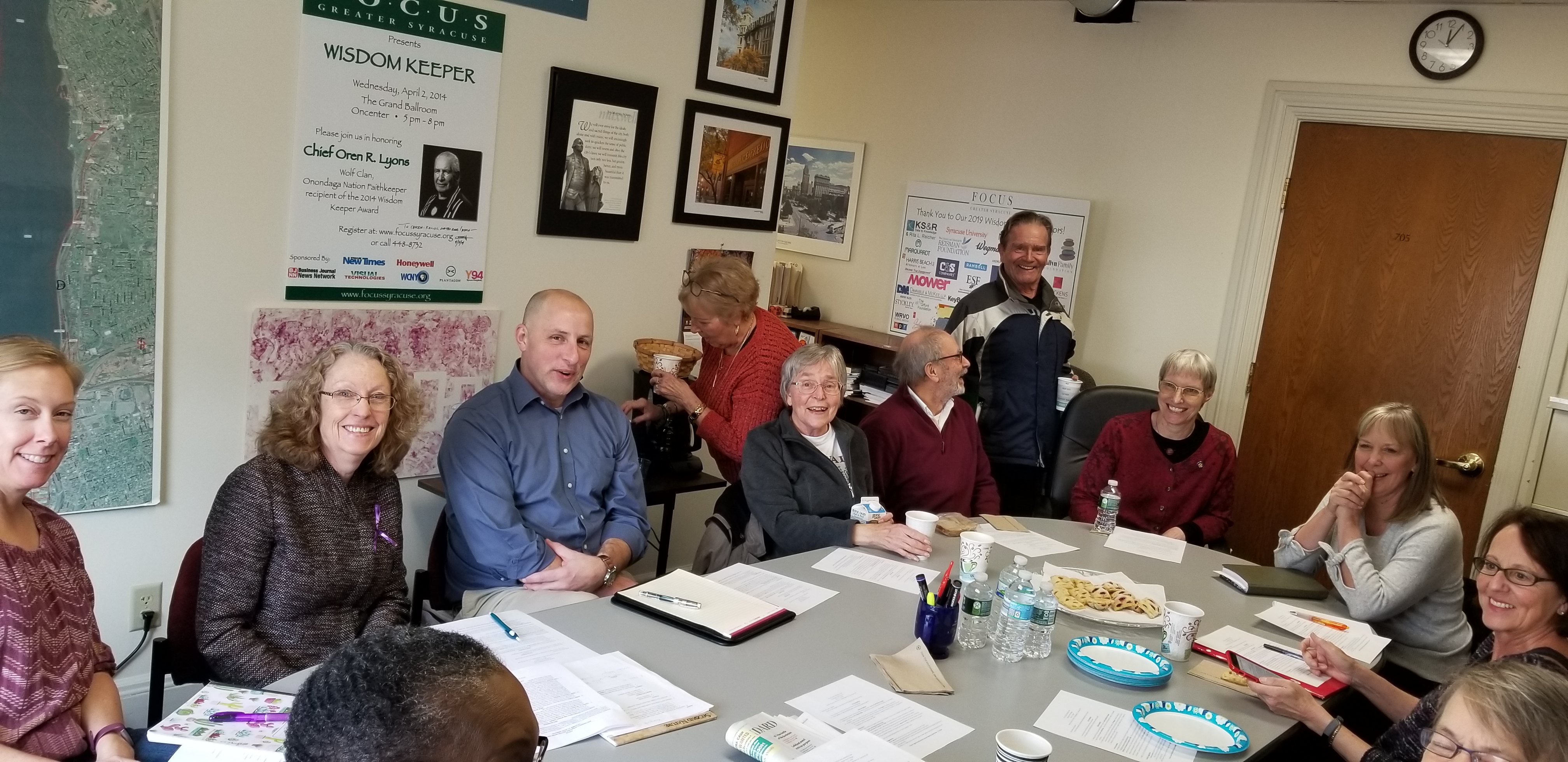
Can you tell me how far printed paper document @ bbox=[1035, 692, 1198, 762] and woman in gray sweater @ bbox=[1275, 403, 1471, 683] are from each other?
41.5 inches

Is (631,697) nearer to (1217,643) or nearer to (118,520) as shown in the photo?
(1217,643)

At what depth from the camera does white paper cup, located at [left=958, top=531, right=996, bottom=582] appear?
2465 mm

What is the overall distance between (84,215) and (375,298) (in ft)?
2.41

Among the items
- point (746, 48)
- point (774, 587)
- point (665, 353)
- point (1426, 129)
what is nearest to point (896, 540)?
point (774, 587)

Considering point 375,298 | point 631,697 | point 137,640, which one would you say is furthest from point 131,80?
point 631,697

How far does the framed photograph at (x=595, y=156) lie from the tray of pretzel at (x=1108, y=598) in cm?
179

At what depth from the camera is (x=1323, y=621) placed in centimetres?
257

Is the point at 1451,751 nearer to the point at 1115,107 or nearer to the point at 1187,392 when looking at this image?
the point at 1187,392

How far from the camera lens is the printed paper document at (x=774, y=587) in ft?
7.54

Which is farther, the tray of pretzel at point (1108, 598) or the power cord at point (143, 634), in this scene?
the power cord at point (143, 634)

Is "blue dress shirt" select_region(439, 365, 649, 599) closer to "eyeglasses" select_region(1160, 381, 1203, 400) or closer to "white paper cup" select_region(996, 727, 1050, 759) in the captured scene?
"white paper cup" select_region(996, 727, 1050, 759)

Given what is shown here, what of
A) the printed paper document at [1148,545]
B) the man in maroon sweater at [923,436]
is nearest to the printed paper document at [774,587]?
the man in maroon sweater at [923,436]

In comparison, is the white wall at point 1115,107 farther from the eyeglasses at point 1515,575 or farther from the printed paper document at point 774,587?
the printed paper document at point 774,587

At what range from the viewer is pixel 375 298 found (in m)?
3.02
